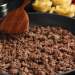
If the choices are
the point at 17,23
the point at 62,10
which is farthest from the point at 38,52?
the point at 62,10

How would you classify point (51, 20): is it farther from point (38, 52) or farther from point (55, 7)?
point (38, 52)

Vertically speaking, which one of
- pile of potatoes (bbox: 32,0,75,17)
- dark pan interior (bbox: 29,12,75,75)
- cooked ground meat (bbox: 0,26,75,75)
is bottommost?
cooked ground meat (bbox: 0,26,75,75)

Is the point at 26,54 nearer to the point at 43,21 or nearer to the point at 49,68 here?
the point at 49,68

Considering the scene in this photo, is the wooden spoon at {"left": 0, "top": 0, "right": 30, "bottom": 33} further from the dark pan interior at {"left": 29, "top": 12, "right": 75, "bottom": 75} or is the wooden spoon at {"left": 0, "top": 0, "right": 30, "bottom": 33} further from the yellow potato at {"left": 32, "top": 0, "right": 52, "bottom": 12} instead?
the yellow potato at {"left": 32, "top": 0, "right": 52, "bottom": 12}

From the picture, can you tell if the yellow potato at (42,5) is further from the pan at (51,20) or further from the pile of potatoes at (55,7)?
the pan at (51,20)

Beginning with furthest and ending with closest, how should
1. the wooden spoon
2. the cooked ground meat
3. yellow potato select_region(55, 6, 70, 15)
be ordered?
1. yellow potato select_region(55, 6, 70, 15)
2. the wooden spoon
3. the cooked ground meat

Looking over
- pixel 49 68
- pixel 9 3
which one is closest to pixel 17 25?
pixel 49 68

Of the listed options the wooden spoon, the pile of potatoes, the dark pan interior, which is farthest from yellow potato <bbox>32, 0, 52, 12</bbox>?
the wooden spoon
